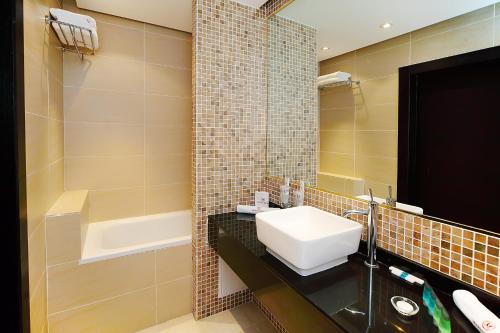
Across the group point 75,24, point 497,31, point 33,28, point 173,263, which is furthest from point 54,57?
point 497,31

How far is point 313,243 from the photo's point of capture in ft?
3.38

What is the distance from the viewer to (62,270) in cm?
166

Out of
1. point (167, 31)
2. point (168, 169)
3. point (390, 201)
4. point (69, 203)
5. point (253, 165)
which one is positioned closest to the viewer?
point (390, 201)

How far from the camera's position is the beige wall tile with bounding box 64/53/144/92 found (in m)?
2.23

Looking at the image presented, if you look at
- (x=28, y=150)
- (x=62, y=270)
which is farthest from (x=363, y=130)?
(x=62, y=270)

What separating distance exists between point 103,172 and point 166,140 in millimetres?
662

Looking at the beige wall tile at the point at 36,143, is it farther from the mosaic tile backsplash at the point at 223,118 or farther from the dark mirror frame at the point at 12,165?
the mosaic tile backsplash at the point at 223,118

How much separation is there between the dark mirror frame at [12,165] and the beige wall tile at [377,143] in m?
1.64

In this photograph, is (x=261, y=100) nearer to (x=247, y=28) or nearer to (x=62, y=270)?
(x=247, y=28)

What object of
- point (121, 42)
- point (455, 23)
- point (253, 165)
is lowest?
point (253, 165)

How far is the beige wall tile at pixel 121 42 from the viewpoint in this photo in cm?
232

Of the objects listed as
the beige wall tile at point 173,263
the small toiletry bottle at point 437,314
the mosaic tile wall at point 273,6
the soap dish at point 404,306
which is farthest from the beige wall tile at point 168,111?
the small toiletry bottle at point 437,314

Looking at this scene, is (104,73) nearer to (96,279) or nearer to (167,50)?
(167,50)

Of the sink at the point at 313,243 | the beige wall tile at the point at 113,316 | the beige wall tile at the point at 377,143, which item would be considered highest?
the beige wall tile at the point at 377,143
